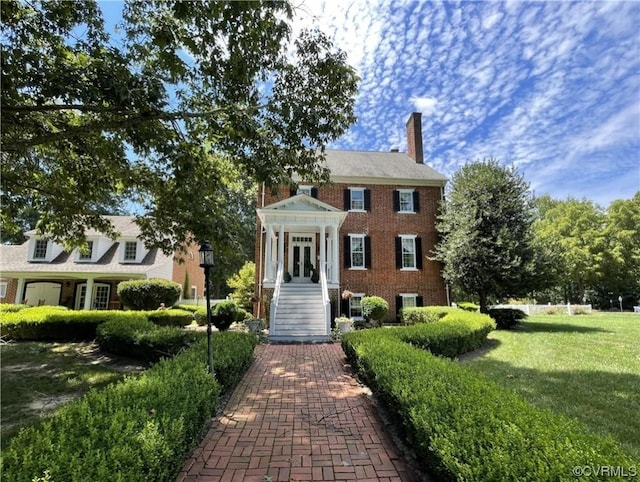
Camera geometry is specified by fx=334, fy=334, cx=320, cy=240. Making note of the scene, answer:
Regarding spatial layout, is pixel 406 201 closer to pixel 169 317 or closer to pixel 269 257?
pixel 269 257

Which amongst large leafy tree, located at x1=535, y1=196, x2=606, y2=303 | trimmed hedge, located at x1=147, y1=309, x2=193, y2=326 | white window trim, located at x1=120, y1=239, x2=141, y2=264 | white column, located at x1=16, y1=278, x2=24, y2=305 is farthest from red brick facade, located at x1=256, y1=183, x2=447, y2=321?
large leafy tree, located at x1=535, y1=196, x2=606, y2=303

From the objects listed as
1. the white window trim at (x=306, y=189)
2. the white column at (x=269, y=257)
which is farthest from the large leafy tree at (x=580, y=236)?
the white column at (x=269, y=257)

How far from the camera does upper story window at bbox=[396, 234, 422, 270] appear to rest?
17.4 metres

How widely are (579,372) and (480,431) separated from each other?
5474 millimetres

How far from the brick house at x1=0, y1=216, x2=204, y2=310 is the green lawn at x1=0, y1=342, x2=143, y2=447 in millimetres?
9877

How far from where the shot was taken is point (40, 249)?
66.3 ft

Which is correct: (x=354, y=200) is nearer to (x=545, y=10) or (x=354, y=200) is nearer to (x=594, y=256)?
(x=545, y=10)

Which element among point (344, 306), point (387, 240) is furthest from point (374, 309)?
point (387, 240)

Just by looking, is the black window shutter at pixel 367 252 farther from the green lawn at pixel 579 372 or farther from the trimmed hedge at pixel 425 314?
the green lawn at pixel 579 372

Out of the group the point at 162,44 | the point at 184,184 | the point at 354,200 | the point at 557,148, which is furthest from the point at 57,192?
the point at 557,148

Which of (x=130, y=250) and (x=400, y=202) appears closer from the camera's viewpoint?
(x=400, y=202)

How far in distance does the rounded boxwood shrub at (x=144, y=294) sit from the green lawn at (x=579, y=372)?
47.2 feet

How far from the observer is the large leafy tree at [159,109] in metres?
5.10

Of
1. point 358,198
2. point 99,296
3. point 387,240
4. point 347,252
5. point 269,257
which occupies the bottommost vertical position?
point 99,296
